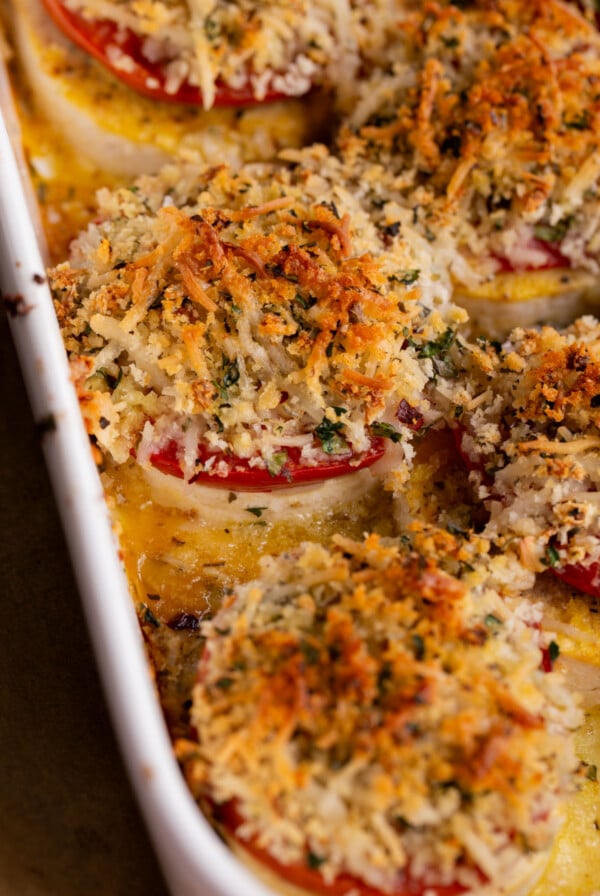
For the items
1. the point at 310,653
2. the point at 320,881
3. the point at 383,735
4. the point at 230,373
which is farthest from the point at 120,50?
the point at 320,881

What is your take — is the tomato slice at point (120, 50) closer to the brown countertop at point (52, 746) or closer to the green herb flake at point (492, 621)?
the brown countertop at point (52, 746)

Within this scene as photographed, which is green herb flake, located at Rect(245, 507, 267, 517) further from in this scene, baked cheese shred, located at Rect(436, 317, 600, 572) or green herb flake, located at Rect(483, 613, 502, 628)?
green herb flake, located at Rect(483, 613, 502, 628)

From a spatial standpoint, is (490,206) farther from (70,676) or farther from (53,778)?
(53,778)

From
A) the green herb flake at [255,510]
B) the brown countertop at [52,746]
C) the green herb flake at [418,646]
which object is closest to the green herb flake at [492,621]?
the green herb flake at [418,646]

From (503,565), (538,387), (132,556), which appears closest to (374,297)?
(538,387)

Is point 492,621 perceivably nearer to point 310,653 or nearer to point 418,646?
point 418,646
